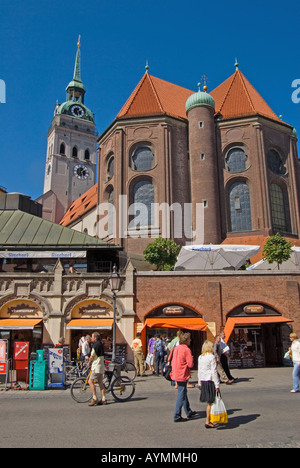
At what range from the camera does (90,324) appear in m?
20.4

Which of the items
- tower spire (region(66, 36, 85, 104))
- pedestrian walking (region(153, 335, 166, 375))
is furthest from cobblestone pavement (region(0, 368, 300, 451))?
tower spire (region(66, 36, 85, 104))

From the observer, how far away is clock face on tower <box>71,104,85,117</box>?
7823 cm

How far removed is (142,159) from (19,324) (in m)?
22.9

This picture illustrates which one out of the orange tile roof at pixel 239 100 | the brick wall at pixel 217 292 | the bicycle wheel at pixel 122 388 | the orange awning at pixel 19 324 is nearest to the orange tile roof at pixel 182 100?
the orange tile roof at pixel 239 100

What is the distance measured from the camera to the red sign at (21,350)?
45.8ft

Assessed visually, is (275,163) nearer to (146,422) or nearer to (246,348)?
(246,348)

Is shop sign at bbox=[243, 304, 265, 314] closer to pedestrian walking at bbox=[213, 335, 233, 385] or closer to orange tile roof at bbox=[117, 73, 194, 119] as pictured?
pedestrian walking at bbox=[213, 335, 233, 385]

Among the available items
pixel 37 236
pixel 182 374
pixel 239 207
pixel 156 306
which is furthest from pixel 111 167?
pixel 182 374

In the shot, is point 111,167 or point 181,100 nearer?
point 111,167

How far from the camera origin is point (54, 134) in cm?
7438

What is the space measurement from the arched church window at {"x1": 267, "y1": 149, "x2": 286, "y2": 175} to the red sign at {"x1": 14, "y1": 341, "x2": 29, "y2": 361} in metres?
31.0
